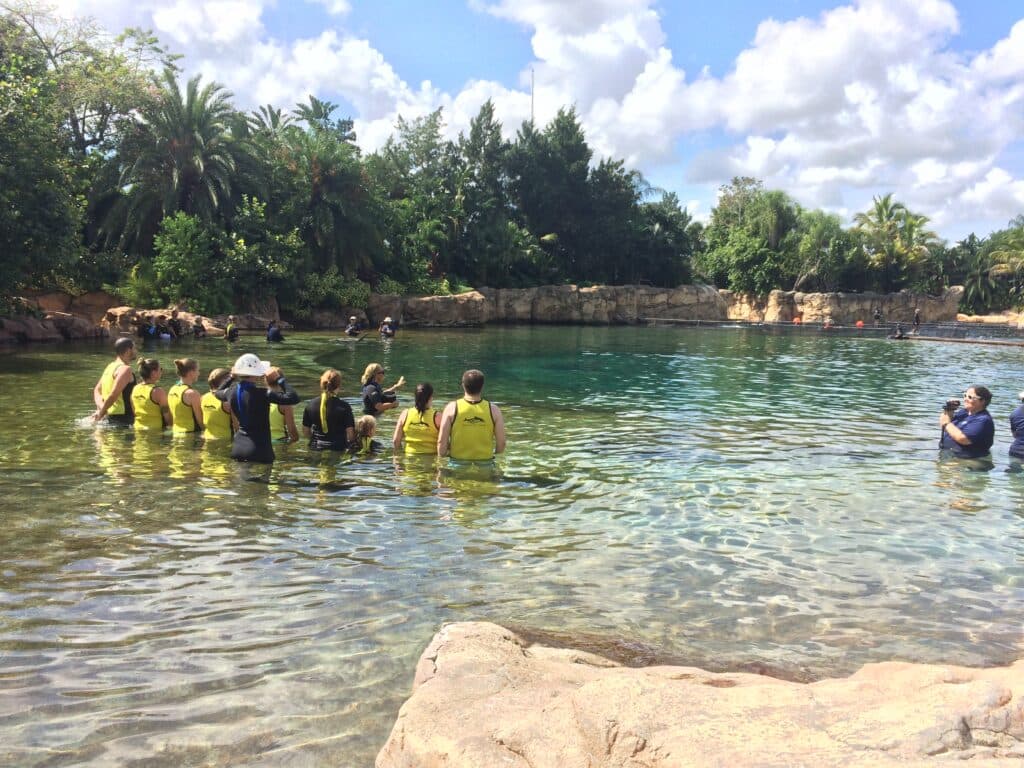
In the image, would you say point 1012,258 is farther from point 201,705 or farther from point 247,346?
point 201,705

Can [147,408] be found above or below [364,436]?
above

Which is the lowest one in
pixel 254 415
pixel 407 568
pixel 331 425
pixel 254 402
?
pixel 407 568

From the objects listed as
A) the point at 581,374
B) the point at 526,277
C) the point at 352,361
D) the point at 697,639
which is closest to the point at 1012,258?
the point at 526,277

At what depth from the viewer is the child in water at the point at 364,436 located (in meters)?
9.83

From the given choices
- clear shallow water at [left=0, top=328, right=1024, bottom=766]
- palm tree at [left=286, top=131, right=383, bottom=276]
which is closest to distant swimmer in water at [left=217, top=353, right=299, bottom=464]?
clear shallow water at [left=0, top=328, right=1024, bottom=766]

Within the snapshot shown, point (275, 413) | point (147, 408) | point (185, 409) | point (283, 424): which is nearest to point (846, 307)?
point (283, 424)

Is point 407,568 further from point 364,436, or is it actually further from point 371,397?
point 371,397

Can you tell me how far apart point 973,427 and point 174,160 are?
130ft

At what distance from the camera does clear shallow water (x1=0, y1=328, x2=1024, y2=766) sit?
377 centimetres

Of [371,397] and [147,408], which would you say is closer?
[371,397]

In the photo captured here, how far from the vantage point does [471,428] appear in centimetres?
877

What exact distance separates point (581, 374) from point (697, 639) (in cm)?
1712

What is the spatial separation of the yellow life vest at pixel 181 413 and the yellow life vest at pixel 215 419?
54cm

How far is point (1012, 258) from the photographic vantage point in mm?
64625
